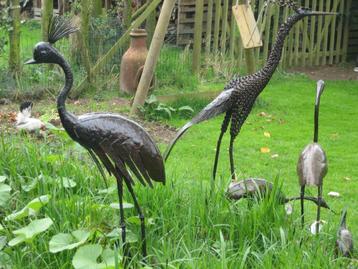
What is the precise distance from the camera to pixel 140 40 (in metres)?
Answer: 8.60

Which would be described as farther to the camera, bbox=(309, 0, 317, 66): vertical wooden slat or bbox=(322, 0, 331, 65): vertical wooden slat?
bbox=(322, 0, 331, 65): vertical wooden slat

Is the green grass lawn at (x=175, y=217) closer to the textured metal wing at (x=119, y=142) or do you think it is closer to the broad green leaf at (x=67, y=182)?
the broad green leaf at (x=67, y=182)

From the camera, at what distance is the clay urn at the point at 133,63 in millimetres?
8500

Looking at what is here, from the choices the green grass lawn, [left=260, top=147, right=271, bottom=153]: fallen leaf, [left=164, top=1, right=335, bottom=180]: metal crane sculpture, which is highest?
[left=164, top=1, right=335, bottom=180]: metal crane sculpture

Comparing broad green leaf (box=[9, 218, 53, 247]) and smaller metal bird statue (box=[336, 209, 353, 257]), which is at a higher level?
broad green leaf (box=[9, 218, 53, 247])

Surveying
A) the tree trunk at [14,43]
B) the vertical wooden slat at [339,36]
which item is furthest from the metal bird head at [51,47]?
the vertical wooden slat at [339,36]

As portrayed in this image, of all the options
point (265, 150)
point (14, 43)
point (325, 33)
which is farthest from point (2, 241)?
point (325, 33)

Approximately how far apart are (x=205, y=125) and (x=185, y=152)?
117 centimetres

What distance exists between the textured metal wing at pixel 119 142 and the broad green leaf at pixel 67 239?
36 centimetres

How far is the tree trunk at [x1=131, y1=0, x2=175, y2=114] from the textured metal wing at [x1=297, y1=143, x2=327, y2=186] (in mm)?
3501

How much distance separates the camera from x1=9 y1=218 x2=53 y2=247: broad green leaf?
125 inches

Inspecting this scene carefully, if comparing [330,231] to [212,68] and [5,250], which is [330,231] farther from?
[212,68]

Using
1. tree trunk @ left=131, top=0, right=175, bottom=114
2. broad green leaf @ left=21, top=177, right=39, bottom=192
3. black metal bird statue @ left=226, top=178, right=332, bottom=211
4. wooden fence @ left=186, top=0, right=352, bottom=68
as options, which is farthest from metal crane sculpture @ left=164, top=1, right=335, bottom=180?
wooden fence @ left=186, top=0, right=352, bottom=68

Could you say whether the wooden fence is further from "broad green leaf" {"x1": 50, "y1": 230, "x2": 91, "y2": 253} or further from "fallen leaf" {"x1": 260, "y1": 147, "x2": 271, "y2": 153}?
"broad green leaf" {"x1": 50, "y1": 230, "x2": 91, "y2": 253}
